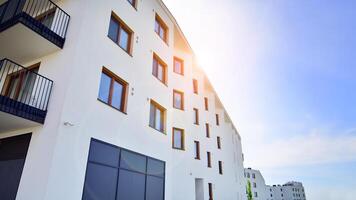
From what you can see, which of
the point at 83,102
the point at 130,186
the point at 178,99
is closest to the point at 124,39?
the point at 83,102

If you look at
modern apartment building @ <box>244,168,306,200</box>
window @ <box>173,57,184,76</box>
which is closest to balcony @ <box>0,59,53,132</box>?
window @ <box>173,57,184,76</box>

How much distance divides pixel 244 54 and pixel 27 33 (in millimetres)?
12351

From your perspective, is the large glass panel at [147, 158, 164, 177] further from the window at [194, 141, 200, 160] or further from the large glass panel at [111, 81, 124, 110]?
the window at [194, 141, 200, 160]

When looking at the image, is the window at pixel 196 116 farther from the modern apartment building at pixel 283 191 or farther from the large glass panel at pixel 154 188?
the modern apartment building at pixel 283 191

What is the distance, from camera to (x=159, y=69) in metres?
11.8

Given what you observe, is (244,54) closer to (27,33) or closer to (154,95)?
(154,95)

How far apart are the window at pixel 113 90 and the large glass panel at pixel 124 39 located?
1745 millimetres

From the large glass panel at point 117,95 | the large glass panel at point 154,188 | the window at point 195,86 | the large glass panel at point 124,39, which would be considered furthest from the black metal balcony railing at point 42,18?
the window at point 195,86

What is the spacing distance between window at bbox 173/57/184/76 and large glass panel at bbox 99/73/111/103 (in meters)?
9.69

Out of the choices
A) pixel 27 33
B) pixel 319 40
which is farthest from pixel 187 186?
pixel 319 40

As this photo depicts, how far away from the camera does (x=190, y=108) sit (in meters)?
17.4

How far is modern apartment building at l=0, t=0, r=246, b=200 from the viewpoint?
18.3 feet

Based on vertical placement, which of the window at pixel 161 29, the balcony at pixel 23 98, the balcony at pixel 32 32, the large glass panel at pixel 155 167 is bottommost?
the large glass panel at pixel 155 167

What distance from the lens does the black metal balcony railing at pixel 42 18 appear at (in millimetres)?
6301
